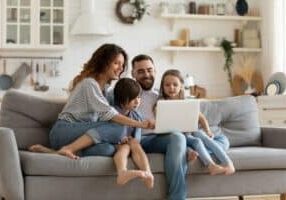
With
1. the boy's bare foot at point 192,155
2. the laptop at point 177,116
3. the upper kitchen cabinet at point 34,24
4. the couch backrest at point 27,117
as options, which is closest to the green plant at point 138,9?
the upper kitchen cabinet at point 34,24

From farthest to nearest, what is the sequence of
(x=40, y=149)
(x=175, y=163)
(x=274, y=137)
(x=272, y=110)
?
(x=272, y=110), (x=274, y=137), (x=40, y=149), (x=175, y=163)

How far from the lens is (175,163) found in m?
3.70

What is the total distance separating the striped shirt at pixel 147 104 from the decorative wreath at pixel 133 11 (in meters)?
2.61

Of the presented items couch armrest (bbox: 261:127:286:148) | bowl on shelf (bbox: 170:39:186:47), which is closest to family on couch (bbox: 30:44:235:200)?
couch armrest (bbox: 261:127:286:148)

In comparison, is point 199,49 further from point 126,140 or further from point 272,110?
point 126,140

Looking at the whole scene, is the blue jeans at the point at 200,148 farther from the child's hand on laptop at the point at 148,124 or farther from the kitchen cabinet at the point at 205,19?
the kitchen cabinet at the point at 205,19

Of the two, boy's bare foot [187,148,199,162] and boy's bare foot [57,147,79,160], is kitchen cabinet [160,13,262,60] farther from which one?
boy's bare foot [57,147,79,160]

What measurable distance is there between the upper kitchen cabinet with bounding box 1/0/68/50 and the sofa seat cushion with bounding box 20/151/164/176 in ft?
9.33

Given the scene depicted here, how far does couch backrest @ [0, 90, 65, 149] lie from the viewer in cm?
408

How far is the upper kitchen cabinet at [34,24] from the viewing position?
6277 mm

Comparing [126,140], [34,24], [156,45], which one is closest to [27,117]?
[126,140]

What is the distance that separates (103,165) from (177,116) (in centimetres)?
57

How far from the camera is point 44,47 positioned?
6332 mm

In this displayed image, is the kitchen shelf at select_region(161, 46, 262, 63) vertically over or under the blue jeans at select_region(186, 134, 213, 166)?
over
